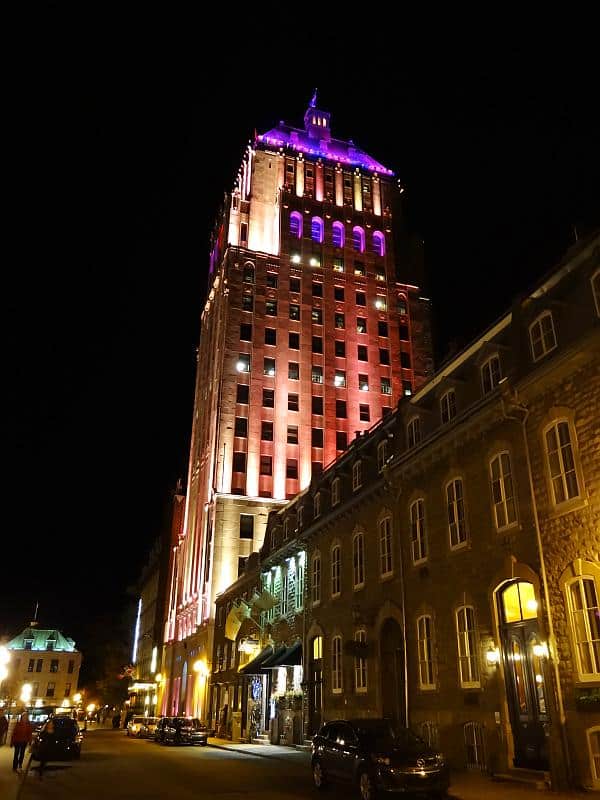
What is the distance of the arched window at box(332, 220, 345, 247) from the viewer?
6900cm

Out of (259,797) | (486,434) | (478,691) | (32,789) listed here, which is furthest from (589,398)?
(32,789)

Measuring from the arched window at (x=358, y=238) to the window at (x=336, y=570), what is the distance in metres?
46.9

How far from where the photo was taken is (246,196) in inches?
2783

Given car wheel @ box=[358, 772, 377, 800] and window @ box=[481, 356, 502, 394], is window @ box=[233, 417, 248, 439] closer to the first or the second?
window @ box=[481, 356, 502, 394]

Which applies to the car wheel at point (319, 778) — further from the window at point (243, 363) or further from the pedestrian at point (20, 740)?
the window at point (243, 363)

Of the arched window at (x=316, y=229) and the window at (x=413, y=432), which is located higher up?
the arched window at (x=316, y=229)

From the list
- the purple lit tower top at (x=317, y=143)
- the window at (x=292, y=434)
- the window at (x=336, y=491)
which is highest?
the purple lit tower top at (x=317, y=143)

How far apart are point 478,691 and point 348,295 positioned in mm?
52427

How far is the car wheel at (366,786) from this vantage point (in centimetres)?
1421

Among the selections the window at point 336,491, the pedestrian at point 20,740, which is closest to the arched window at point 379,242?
the window at point 336,491

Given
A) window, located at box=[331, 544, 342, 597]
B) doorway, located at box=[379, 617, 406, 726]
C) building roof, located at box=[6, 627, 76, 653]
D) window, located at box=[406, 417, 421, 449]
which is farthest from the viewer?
building roof, located at box=[6, 627, 76, 653]

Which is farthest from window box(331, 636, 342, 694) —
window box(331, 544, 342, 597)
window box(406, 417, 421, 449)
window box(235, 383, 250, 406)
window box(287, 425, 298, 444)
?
window box(235, 383, 250, 406)

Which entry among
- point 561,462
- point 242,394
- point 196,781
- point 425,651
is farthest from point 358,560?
point 242,394

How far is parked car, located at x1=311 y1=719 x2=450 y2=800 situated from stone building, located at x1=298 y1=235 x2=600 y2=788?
8.93ft
